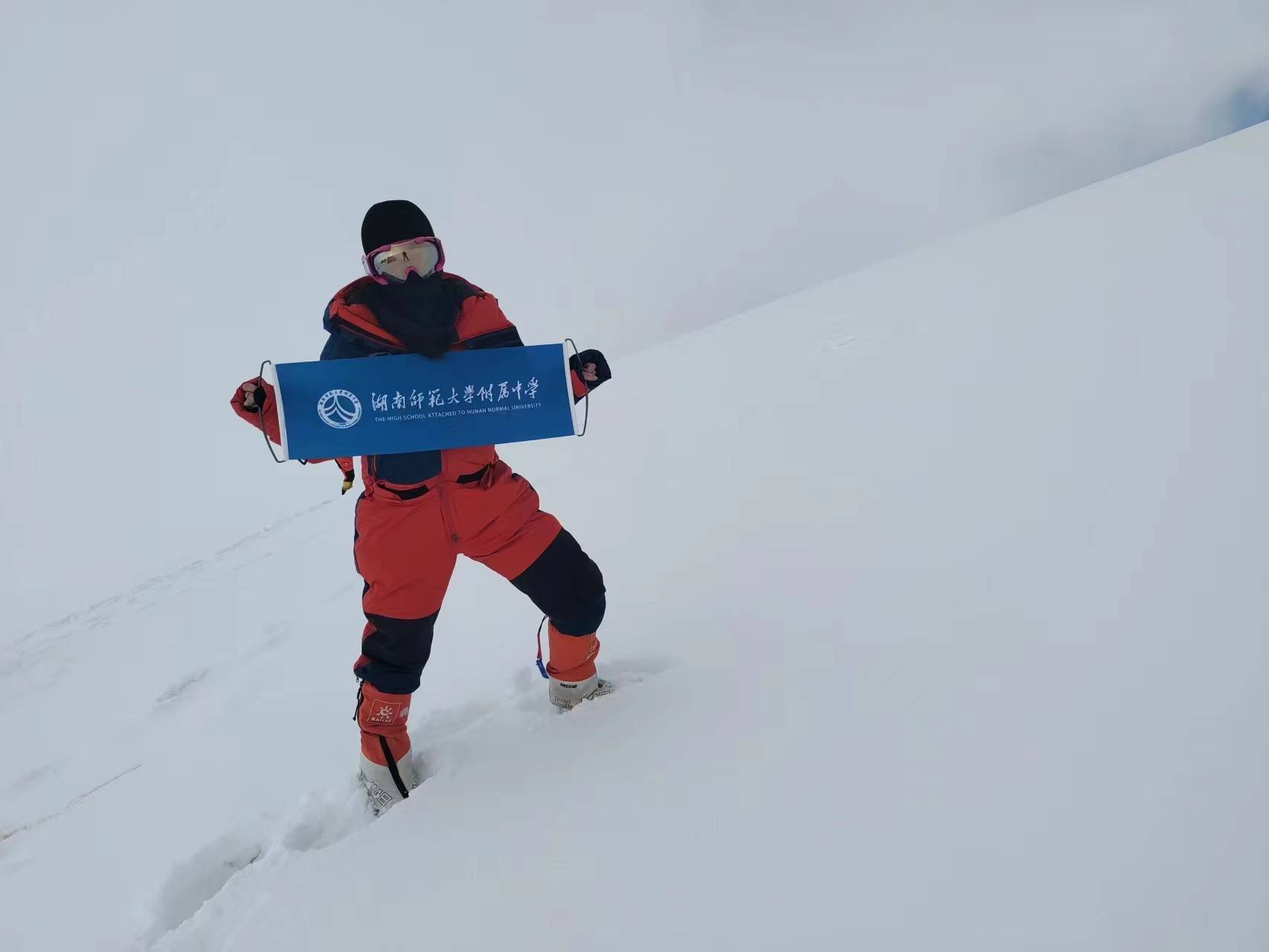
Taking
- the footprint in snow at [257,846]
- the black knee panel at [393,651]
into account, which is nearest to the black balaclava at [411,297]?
the black knee panel at [393,651]

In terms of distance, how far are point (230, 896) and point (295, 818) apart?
0.43 meters

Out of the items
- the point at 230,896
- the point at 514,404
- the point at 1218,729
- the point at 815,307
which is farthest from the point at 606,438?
the point at 1218,729

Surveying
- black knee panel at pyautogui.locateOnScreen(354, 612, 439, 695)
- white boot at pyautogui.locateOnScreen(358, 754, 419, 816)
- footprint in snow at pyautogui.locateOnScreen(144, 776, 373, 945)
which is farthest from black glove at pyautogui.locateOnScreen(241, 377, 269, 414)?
footprint in snow at pyautogui.locateOnScreen(144, 776, 373, 945)

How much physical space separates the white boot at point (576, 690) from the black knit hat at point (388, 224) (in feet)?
5.77

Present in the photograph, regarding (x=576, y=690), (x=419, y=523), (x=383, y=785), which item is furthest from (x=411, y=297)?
(x=383, y=785)

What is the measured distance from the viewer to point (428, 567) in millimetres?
2178

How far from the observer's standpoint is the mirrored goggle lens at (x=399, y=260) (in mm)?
2141

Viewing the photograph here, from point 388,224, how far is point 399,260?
7.8 inches

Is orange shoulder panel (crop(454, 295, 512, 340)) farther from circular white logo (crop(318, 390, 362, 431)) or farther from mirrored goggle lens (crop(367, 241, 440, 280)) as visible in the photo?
circular white logo (crop(318, 390, 362, 431))

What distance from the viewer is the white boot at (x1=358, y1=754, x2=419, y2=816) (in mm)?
2193

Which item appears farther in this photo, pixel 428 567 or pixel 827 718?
pixel 428 567

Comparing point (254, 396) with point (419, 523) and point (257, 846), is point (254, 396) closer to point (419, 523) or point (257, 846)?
point (419, 523)

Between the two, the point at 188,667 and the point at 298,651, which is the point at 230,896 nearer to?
the point at 298,651

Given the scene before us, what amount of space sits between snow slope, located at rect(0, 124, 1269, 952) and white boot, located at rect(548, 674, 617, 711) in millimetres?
74
